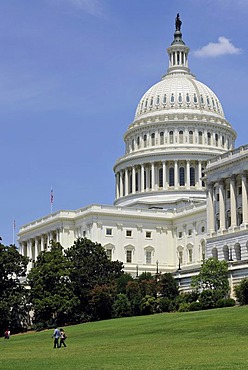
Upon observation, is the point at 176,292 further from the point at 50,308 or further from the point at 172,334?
the point at 172,334

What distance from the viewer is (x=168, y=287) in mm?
100438

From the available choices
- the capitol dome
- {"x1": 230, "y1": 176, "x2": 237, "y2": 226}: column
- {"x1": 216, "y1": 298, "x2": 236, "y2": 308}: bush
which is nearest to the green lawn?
{"x1": 216, "y1": 298, "x2": 236, "y2": 308}: bush

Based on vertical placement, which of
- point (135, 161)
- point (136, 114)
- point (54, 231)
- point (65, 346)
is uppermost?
point (136, 114)

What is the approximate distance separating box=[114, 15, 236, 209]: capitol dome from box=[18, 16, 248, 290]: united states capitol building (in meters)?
0.21

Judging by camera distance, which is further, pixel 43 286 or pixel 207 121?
pixel 207 121

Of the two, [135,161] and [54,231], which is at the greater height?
[135,161]

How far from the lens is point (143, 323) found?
7750cm

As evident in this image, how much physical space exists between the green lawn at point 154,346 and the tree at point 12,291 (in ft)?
95.6

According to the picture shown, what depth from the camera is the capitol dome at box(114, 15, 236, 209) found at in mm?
170125

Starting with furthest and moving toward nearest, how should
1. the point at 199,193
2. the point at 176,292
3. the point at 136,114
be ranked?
the point at 136,114, the point at 199,193, the point at 176,292

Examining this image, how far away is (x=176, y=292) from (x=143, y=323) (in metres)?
23.7

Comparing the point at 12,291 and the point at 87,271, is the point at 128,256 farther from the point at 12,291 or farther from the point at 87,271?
the point at 87,271

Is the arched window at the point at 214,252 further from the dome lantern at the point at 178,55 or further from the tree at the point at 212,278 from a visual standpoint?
the dome lantern at the point at 178,55

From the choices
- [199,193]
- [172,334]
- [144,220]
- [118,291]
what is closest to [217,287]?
[118,291]
